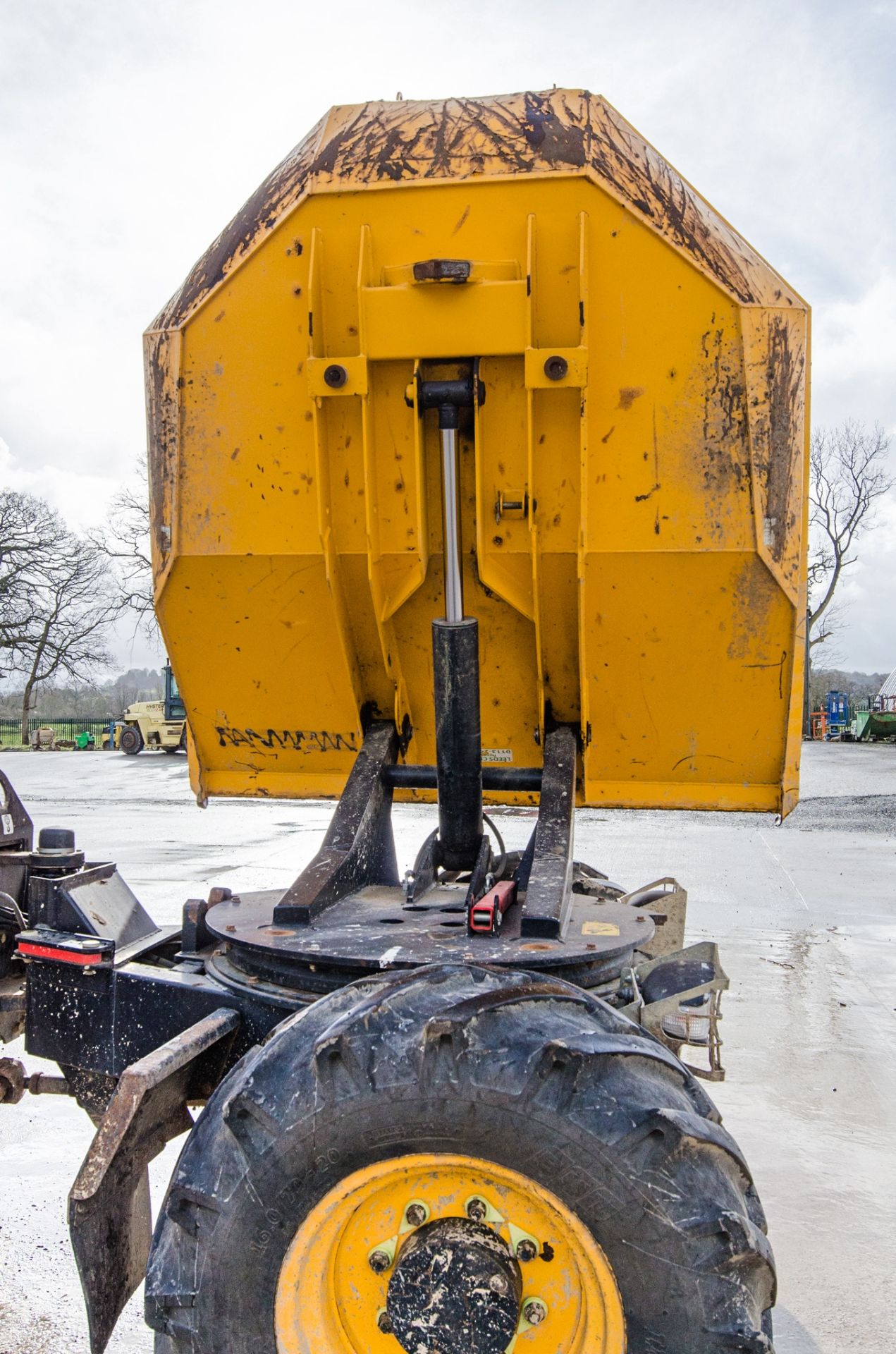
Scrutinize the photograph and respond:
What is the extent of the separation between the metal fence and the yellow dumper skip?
39.1m

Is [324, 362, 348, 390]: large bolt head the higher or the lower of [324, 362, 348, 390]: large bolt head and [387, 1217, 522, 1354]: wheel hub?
the higher

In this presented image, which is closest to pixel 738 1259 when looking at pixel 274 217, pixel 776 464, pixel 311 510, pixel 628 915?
pixel 628 915

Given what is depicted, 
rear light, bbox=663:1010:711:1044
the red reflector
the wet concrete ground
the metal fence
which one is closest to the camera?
the red reflector

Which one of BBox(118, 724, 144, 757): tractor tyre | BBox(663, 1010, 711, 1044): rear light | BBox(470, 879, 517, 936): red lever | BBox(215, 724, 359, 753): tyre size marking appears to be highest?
BBox(215, 724, 359, 753): tyre size marking

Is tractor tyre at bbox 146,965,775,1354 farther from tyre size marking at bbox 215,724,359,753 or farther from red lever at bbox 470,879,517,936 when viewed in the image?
tyre size marking at bbox 215,724,359,753

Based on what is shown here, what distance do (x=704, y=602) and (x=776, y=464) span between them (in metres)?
0.44

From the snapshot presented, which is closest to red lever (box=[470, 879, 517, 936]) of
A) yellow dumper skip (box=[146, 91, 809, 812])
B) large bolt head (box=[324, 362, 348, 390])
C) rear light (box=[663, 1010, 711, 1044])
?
yellow dumper skip (box=[146, 91, 809, 812])

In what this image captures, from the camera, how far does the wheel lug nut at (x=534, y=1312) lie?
2049 mm

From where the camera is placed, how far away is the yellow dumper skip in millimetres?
2928

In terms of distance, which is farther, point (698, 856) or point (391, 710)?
point (698, 856)

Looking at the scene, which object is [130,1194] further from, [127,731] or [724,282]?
[127,731]

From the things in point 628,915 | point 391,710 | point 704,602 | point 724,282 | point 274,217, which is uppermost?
point 274,217

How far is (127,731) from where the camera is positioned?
3222 centimetres

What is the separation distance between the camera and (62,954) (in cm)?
292
